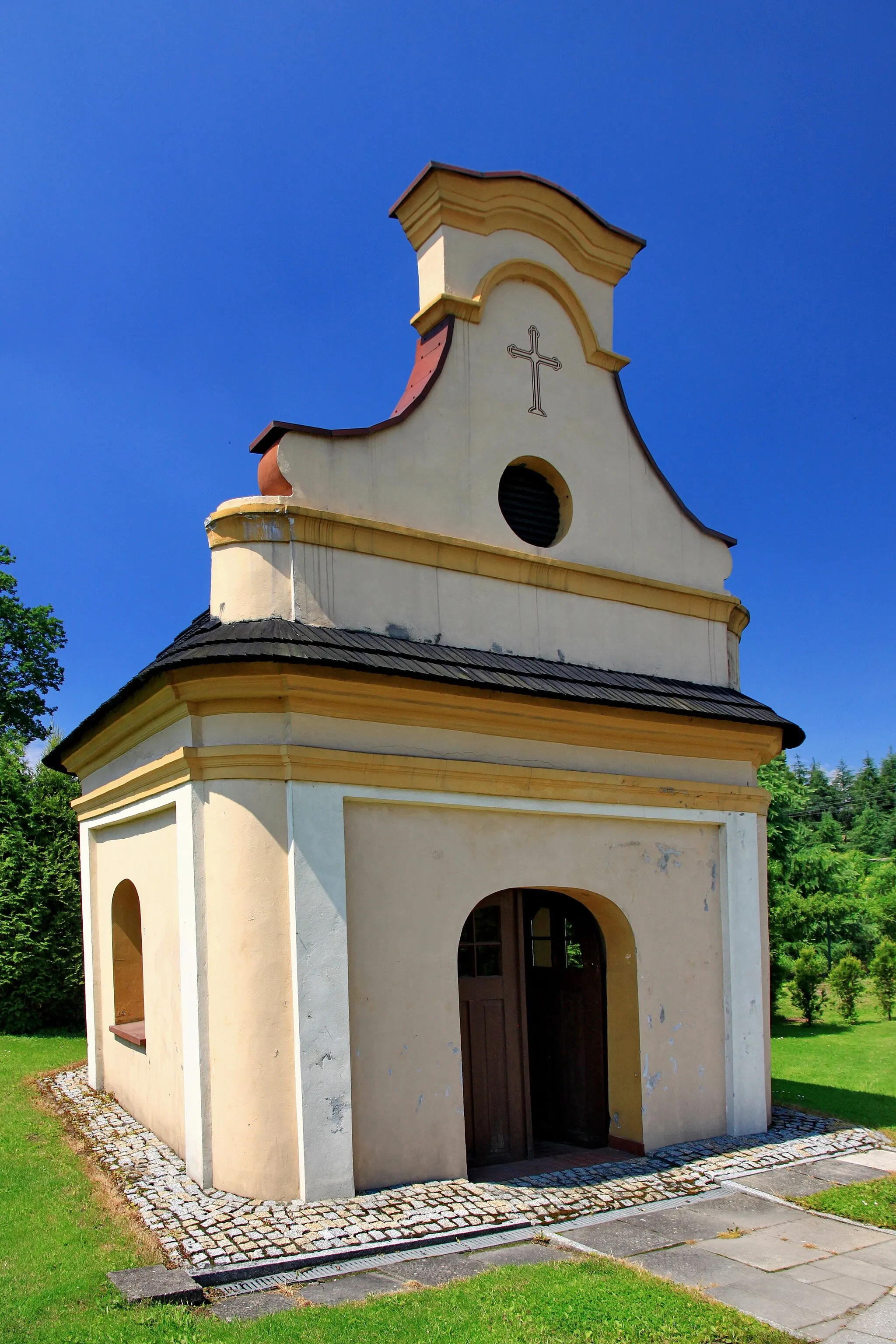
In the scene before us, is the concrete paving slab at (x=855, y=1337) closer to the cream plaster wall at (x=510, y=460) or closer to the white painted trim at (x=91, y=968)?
the cream plaster wall at (x=510, y=460)

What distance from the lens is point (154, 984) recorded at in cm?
909

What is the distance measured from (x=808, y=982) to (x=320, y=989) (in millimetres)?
18811

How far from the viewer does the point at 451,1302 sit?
5.80 metres

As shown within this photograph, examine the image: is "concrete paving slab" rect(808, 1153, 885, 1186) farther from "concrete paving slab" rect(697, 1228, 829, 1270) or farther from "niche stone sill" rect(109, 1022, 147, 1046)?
"niche stone sill" rect(109, 1022, 147, 1046)

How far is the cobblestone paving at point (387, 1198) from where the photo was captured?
6531 millimetres

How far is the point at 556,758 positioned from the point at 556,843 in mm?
749

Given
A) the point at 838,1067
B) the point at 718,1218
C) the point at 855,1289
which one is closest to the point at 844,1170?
the point at 718,1218

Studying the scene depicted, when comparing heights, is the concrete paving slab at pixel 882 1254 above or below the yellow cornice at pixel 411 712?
below

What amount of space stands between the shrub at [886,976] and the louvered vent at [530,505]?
19963mm

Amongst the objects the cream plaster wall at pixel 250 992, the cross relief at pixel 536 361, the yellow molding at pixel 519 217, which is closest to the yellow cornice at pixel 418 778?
the cream plaster wall at pixel 250 992

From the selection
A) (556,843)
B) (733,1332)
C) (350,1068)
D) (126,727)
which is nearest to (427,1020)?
(350,1068)

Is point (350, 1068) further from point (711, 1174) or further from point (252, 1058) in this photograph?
point (711, 1174)

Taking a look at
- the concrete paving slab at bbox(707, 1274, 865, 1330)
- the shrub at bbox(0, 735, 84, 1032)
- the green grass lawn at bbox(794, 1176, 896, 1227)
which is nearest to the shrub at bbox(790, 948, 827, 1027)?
the green grass lawn at bbox(794, 1176, 896, 1227)

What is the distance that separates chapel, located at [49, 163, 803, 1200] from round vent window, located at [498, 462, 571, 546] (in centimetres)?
3
